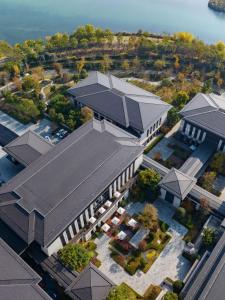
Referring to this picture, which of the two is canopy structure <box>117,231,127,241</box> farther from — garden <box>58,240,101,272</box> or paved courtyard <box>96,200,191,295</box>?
garden <box>58,240,101,272</box>

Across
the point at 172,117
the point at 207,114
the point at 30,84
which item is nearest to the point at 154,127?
the point at 172,117

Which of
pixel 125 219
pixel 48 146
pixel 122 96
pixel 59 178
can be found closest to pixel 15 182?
pixel 59 178

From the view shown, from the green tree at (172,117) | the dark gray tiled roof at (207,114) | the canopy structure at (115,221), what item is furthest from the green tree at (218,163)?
the canopy structure at (115,221)

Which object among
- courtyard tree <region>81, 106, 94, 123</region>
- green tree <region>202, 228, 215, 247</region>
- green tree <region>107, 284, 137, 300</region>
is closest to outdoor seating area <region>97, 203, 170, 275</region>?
green tree <region>107, 284, 137, 300</region>

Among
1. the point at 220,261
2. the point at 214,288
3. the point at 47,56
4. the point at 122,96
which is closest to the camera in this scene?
the point at 214,288

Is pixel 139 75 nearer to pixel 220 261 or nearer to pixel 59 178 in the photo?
pixel 59 178
